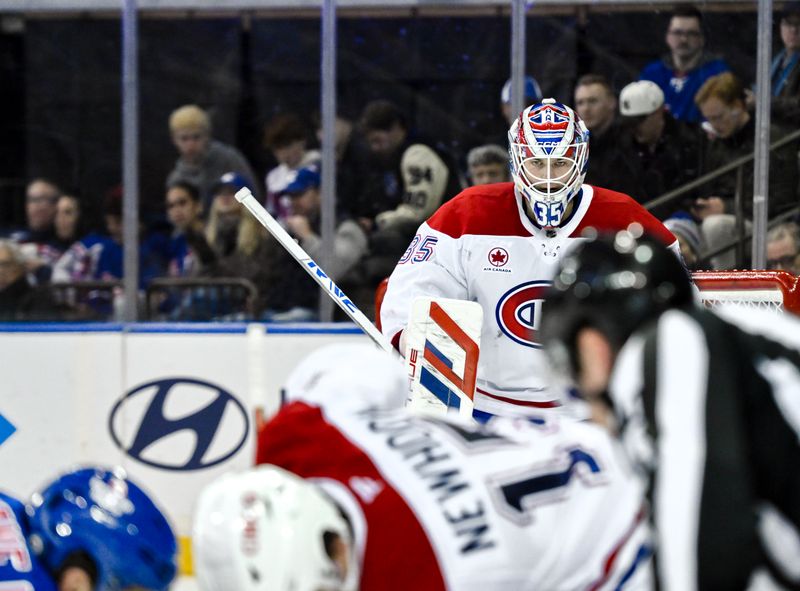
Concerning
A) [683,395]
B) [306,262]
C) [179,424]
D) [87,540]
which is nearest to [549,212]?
[306,262]

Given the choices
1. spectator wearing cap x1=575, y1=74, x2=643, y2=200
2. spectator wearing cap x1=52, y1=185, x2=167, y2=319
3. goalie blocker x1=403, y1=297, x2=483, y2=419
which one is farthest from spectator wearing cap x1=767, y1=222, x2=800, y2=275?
spectator wearing cap x1=52, y1=185, x2=167, y2=319

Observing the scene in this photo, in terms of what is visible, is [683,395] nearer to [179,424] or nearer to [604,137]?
[179,424]

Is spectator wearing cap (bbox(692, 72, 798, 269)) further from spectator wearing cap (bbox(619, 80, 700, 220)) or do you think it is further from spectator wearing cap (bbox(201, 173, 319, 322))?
spectator wearing cap (bbox(201, 173, 319, 322))

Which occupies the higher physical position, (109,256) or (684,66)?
(684,66)

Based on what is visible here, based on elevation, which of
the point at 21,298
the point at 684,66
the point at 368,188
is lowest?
the point at 21,298

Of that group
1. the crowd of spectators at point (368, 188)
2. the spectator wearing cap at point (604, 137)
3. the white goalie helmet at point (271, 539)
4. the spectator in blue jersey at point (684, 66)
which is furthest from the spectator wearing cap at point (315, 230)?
the white goalie helmet at point (271, 539)

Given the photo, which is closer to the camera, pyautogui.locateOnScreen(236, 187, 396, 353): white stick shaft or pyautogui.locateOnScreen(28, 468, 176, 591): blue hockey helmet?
pyautogui.locateOnScreen(28, 468, 176, 591): blue hockey helmet

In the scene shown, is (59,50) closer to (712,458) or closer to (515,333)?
(515,333)

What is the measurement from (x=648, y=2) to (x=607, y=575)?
3.95 metres

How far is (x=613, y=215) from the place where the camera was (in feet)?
14.0

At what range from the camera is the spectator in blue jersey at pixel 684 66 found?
5668 mm

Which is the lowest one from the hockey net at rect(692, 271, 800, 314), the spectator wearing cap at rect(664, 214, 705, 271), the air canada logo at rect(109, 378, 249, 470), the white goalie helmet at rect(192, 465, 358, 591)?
the air canada logo at rect(109, 378, 249, 470)

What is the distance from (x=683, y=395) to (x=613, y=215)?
2.62 meters

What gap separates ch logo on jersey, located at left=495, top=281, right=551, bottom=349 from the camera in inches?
164
